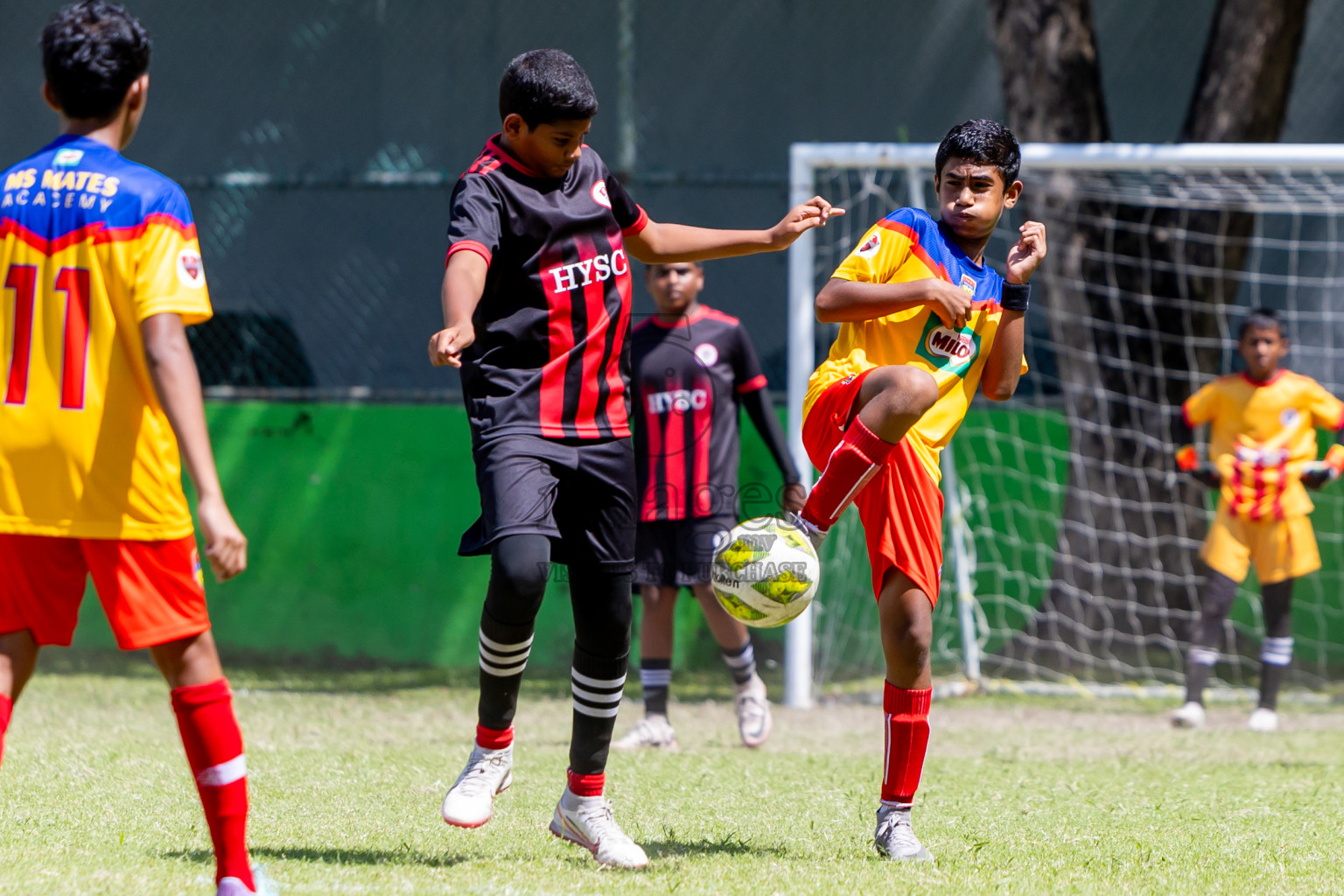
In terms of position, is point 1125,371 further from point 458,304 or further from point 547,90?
point 458,304

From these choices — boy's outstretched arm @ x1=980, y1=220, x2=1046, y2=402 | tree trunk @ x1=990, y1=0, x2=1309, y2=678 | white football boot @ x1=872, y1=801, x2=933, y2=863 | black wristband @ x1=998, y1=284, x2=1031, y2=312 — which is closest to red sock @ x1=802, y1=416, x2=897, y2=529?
boy's outstretched arm @ x1=980, y1=220, x2=1046, y2=402

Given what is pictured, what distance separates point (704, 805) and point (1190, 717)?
3370 millimetres

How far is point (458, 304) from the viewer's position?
3.08 meters

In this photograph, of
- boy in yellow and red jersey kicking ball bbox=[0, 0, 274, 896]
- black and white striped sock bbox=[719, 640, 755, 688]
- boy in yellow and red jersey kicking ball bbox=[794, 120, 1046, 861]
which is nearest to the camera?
boy in yellow and red jersey kicking ball bbox=[0, 0, 274, 896]

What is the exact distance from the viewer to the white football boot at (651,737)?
5.68 m

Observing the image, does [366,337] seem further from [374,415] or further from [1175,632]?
[1175,632]

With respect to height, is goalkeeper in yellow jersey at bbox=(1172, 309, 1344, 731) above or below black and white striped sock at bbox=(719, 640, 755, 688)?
above

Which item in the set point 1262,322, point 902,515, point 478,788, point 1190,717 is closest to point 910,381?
point 902,515

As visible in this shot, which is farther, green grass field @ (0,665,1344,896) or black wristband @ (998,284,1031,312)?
black wristband @ (998,284,1031,312)

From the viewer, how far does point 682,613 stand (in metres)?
8.25

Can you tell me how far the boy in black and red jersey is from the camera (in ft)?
10.9

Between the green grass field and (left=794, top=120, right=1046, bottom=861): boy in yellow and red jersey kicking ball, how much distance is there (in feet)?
1.40

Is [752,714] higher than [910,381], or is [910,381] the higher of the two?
[910,381]

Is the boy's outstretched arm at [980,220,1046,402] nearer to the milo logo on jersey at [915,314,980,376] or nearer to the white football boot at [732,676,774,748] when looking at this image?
the milo logo on jersey at [915,314,980,376]
